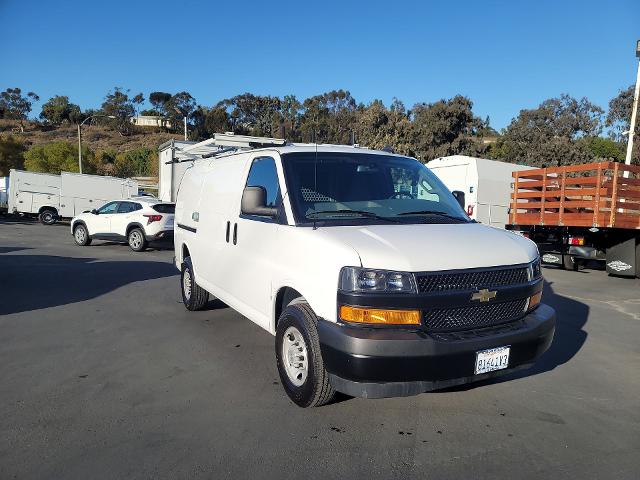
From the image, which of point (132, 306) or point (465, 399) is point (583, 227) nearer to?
point (465, 399)

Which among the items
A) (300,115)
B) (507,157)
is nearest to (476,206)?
(507,157)

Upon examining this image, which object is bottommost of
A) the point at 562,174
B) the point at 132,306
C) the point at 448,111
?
the point at 132,306

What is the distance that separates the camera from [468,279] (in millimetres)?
3416

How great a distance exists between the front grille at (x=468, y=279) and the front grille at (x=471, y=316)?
0.14 meters

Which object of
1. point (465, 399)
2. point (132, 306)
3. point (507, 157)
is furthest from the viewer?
point (507, 157)

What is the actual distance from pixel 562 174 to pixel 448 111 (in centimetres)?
2961

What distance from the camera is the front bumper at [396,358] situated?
3158mm

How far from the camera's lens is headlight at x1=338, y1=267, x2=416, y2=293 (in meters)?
3.25

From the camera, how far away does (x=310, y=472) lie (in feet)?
9.80

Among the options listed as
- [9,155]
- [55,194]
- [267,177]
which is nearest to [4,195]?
[55,194]

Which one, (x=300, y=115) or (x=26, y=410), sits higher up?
(x=300, y=115)

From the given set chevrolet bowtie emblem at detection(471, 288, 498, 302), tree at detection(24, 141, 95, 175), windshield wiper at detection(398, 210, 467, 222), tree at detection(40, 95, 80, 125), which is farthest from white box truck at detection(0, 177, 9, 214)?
tree at detection(40, 95, 80, 125)

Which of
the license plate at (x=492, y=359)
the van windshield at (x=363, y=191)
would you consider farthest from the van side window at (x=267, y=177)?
the license plate at (x=492, y=359)

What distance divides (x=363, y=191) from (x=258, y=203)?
968 mm
